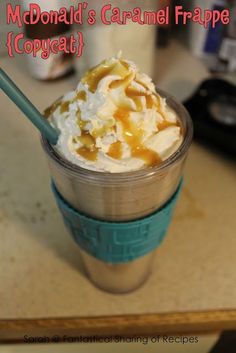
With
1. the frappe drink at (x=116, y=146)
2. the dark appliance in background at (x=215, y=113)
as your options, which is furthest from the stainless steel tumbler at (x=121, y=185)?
the dark appliance in background at (x=215, y=113)

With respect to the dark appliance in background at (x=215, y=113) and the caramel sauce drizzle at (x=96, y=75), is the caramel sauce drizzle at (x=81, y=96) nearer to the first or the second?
the caramel sauce drizzle at (x=96, y=75)

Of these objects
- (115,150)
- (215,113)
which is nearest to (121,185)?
(115,150)

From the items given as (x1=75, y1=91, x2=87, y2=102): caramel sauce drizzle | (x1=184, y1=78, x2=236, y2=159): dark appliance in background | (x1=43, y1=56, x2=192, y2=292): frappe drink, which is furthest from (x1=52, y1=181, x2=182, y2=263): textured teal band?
(x1=184, y1=78, x2=236, y2=159): dark appliance in background

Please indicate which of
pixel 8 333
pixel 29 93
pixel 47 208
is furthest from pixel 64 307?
pixel 29 93

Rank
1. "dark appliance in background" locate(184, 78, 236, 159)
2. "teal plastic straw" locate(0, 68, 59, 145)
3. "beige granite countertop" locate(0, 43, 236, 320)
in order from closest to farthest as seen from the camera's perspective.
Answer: "teal plastic straw" locate(0, 68, 59, 145), "beige granite countertop" locate(0, 43, 236, 320), "dark appliance in background" locate(184, 78, 236, 159)

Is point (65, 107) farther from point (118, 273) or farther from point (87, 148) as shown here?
point (118, 273)

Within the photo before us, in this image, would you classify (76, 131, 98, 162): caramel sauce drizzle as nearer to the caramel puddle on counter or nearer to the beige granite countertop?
the caramel puddle on counter
